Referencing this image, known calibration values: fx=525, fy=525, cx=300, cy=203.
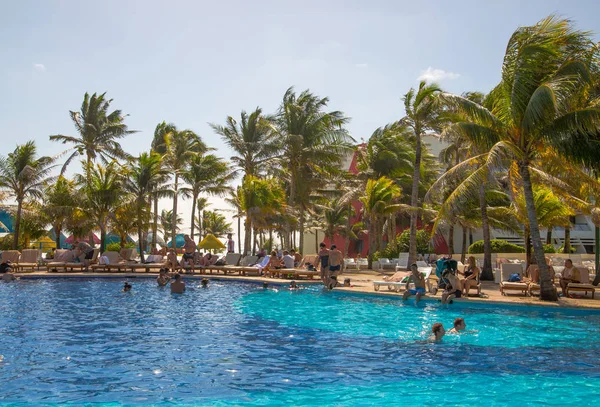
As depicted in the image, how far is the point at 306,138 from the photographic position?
104 ft

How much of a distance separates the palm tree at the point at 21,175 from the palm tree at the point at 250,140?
10913 millimetres

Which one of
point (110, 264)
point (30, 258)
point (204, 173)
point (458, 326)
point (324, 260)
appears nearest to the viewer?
point (458, 326)

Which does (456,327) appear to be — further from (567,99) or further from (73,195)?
(73,195)

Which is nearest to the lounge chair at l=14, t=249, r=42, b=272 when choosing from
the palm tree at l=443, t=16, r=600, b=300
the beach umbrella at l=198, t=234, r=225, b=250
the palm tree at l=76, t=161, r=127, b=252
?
the palm tree at l=76, t=161, r=127, b=252

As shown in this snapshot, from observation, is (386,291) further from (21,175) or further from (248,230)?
(21,175)

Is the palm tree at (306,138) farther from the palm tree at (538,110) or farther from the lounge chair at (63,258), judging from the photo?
the palm tree at (538,110)

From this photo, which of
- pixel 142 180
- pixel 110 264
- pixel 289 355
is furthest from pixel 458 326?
pixel 142 180

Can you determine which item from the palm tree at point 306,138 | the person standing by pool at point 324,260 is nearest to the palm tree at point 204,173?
the palm tree at point 306,138

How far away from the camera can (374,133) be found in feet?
120

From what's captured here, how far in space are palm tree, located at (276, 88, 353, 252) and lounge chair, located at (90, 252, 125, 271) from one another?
36.0 ft

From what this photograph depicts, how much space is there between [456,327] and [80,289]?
13452 mm

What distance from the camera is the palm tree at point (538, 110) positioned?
1352 cm

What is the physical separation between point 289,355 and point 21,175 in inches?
1057

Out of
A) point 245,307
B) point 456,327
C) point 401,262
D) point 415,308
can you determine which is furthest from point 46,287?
point 401,262
